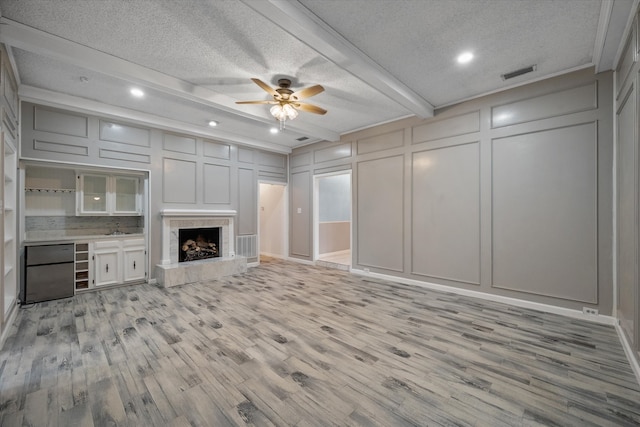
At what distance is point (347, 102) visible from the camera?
4.17 m

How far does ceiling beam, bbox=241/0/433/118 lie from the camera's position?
83.7 inches

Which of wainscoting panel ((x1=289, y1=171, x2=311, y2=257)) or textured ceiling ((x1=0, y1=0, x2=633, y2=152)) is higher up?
textured ceiling ((x1=0, y1=0, x2=633, y2=152))

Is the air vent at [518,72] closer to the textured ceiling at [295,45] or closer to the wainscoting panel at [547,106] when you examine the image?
the textured ceiling at [295,45]

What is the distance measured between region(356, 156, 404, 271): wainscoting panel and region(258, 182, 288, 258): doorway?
2511 millimetres

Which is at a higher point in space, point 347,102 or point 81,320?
point 347,102

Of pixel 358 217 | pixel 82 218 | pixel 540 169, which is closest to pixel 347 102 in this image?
pixel 358 217

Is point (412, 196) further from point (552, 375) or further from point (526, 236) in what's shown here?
point (552, 375)

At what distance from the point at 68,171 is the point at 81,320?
2752 millimetres

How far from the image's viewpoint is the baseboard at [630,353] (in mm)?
2038

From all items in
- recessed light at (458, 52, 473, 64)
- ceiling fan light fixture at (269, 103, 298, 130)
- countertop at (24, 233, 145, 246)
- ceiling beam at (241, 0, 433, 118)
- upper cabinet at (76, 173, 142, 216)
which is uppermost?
recessed light at (458, 52, 473, 64)

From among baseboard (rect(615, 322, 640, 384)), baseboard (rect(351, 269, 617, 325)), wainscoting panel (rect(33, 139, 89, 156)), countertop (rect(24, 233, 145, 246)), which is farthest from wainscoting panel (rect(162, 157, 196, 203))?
baseboard (rect(615, 322, 640, 384))

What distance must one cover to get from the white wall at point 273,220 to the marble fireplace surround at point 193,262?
1785 mm

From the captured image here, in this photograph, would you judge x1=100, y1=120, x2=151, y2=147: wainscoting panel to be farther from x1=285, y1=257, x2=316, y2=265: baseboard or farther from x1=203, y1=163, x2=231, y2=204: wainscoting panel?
x1=285, y1=257, x2=316, y2=265: baseboard

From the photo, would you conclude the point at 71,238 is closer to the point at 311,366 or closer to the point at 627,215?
the point at 311,366
